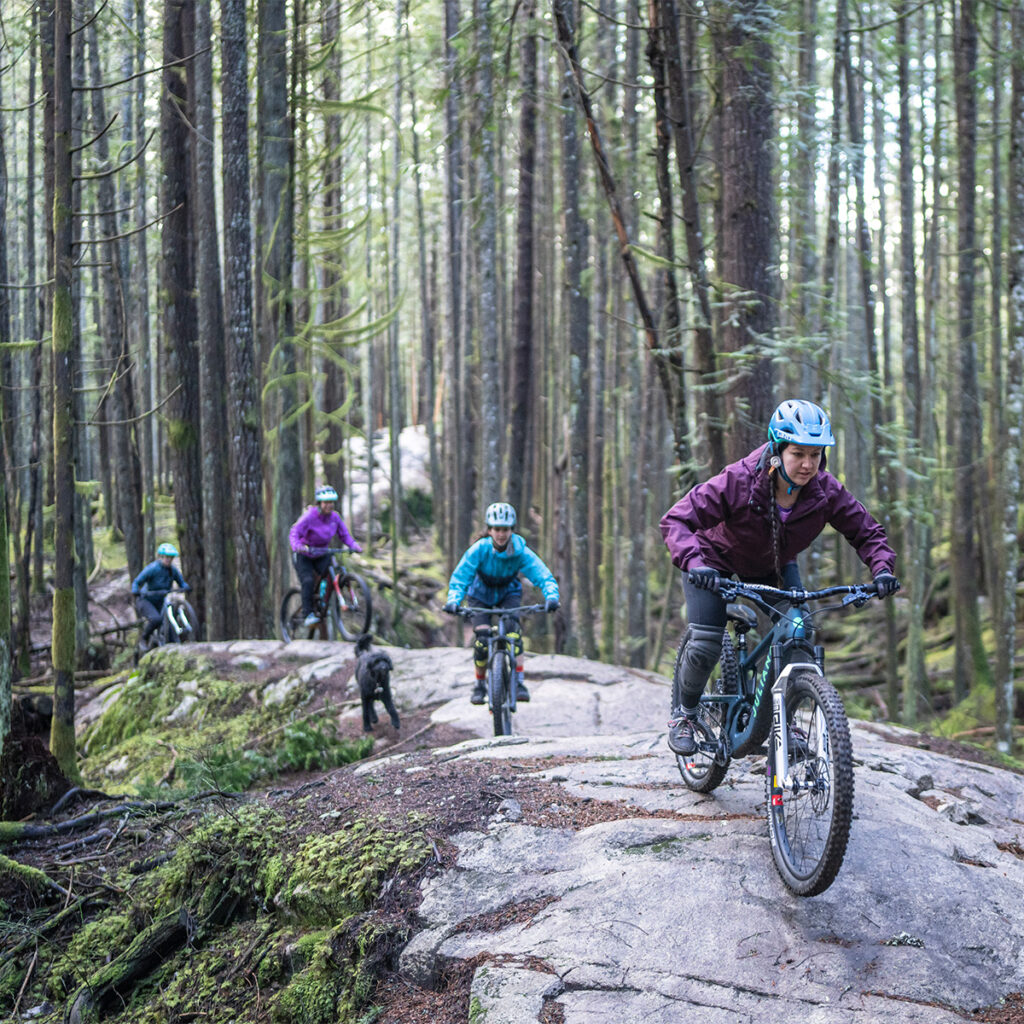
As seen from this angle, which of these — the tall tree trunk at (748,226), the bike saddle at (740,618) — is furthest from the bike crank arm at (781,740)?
the tall tree trunk at (748,226)

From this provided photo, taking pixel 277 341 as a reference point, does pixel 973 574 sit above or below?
below

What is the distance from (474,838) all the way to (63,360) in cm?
467

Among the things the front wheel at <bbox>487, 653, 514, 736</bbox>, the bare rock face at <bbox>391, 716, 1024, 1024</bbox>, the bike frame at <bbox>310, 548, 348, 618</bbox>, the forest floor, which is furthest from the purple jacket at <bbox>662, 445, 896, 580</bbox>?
the bike frame at <bbox>310, 548, 348, 618</bbox>

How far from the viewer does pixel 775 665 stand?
4.32 metres

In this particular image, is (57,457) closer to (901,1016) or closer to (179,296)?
(901,1016)

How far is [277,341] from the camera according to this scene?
14.0 metres

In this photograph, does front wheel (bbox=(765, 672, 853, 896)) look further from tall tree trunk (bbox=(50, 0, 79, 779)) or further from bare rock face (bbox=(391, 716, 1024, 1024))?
tall tree trunk (bbox=(50, 0, 79, 779))

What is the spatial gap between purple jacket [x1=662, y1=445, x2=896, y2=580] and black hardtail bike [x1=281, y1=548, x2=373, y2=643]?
8.05 meters

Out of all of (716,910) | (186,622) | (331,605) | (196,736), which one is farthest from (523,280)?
(716,910)

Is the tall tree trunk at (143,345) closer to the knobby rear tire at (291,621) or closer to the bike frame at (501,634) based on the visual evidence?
the knobby rear tire at (291,621)

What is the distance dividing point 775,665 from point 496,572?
13.2ft

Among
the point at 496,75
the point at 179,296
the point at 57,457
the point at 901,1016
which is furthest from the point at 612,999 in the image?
the point at 179,296

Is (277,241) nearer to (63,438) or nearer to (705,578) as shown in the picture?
(63,438)

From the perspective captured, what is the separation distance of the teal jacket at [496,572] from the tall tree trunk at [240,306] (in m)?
6.22
